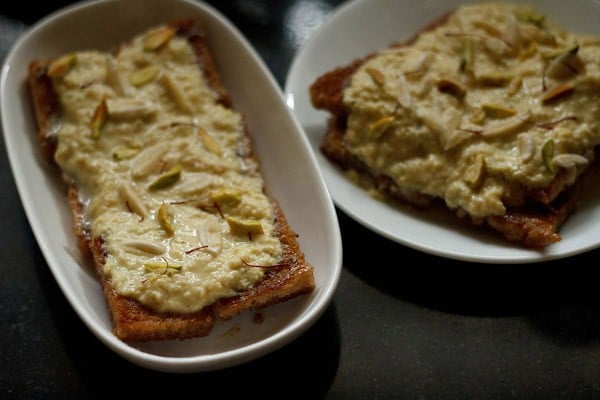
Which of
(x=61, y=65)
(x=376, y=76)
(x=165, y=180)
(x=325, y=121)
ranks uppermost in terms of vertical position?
(x=61, y=65)

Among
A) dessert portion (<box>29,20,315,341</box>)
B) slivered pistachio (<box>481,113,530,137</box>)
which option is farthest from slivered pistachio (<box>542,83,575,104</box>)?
dessert portion (<box>29,20,315,341</box>)

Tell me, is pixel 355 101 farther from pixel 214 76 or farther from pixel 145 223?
pixel 145 223

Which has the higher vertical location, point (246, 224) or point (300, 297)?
→ point (246, 224)

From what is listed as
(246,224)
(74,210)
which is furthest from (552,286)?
(74,210)

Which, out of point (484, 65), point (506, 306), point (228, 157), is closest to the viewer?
point (506, 306)

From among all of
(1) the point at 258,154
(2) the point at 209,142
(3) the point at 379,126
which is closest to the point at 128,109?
(2) the point at 209,142

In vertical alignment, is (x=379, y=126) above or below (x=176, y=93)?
below

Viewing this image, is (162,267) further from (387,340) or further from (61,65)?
(61,65)
